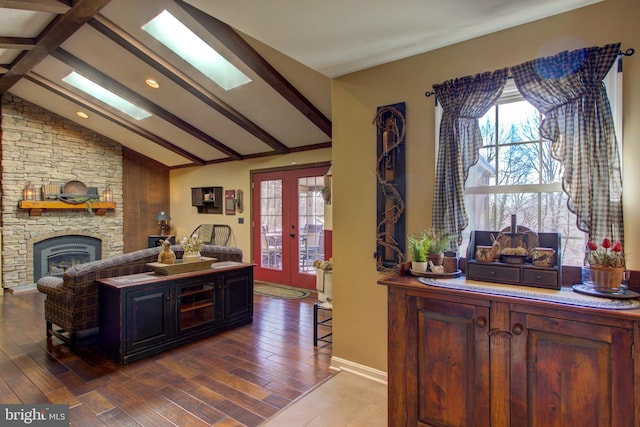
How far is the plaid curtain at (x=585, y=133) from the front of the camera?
1.81 metres

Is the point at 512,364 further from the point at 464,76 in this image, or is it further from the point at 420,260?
the point at 464,76

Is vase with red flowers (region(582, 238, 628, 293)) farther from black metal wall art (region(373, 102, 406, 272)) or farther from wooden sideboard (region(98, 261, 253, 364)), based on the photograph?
wooden sideboard (region(98, 261, 253, 364))

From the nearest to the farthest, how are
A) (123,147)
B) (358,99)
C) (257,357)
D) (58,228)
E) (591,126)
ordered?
(591,126)
(358,99)
(257,357)
(58,228)
(123,147)

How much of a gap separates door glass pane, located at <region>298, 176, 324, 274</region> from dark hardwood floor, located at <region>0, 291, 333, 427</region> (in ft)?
6.22

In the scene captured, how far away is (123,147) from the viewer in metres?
7.41

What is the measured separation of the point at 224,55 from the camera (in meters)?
3.67

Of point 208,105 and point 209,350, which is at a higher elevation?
point 208,105

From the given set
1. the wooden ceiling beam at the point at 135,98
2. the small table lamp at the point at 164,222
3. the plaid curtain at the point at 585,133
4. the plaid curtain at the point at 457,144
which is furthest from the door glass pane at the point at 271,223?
the plaid curtain at the point at 585,133

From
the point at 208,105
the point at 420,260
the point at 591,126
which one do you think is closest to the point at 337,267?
the point at 420,260

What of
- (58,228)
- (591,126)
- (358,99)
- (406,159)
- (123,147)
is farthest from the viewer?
(123,147)

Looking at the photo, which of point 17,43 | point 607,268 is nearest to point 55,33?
point 17,43

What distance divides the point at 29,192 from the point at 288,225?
458 centimetres

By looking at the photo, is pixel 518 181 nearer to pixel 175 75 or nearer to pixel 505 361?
pixel 505 361

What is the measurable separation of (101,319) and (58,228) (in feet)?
14.2
